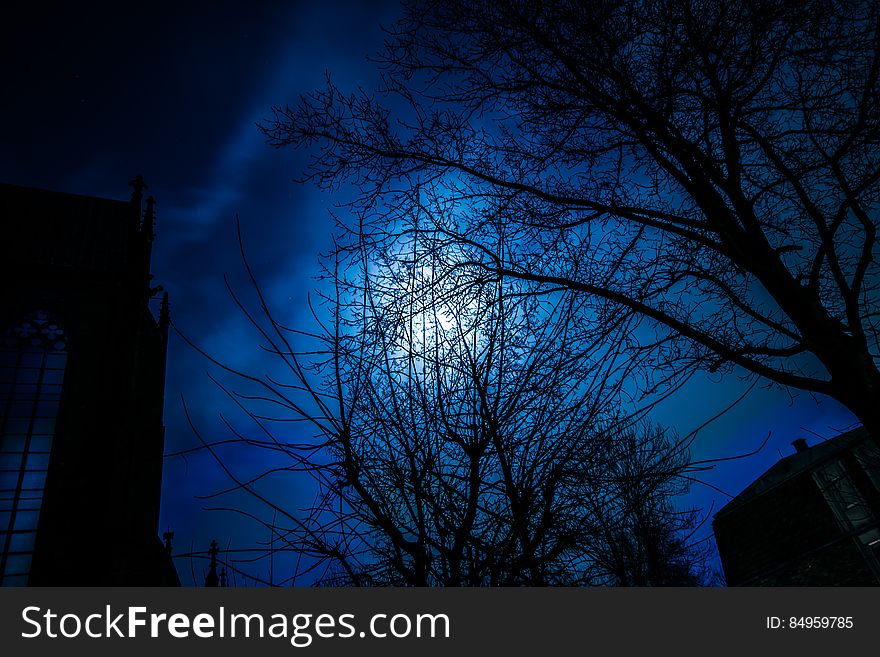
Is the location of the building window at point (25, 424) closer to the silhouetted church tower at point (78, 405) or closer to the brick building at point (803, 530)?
the silhouetted church tower at point (78, 405)

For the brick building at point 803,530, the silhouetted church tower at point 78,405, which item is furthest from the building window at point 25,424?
the brick building at point 803,530

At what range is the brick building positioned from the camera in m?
17.0

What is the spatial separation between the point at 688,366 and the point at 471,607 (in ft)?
6.70

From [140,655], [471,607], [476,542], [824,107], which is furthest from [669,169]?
[140,655]

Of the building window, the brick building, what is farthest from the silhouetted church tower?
the brick building

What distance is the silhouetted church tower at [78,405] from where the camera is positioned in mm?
17203

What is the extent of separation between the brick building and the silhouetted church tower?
2217cm

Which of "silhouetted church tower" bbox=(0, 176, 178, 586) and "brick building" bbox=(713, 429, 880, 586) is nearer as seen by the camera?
"brick building" bbox=(713, 429, 880, 586)

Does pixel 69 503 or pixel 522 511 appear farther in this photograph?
pixel 69 503

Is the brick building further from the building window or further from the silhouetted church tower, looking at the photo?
the building window

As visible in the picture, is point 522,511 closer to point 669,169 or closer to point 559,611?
point 559,611

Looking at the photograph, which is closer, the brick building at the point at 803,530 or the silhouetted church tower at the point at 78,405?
the brick building at the point at 803,530

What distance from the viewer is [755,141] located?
357cm

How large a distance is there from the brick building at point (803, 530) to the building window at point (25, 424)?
999 inches
